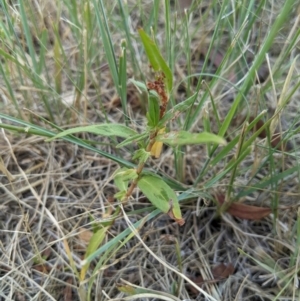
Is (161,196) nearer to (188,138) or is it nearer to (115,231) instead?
(188,138)

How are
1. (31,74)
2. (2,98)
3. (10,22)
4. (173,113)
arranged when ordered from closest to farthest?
(173,113) < (10,22) < (31,74) < (2,98)

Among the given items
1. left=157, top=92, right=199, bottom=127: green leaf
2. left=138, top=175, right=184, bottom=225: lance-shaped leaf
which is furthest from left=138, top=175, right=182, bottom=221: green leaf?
left=157, top=92, right=199, bottom=127: green leaf

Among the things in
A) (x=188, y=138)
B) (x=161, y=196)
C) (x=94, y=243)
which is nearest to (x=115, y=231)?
(x=94, y=243)

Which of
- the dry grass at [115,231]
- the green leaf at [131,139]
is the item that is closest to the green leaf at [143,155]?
the green leaf at [131,139]

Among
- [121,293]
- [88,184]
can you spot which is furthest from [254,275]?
[88,184]

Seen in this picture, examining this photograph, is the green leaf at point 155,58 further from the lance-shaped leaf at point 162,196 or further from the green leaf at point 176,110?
the lance-shaped leaf at point 162,196

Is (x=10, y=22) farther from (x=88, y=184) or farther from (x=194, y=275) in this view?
(x=194, y=275)
